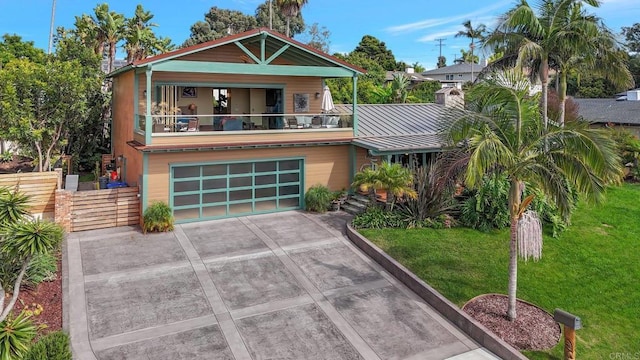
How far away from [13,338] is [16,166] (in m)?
20.6

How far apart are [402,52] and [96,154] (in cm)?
6010

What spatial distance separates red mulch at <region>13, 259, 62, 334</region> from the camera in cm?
939

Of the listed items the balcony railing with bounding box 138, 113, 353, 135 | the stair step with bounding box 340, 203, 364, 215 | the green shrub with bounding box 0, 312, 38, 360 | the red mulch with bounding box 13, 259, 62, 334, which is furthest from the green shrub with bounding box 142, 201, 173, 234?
the green shrub with bounding box 0, 312, 38, 360

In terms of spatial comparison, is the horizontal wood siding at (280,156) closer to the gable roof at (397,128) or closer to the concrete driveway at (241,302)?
the gable roof at (397,128)

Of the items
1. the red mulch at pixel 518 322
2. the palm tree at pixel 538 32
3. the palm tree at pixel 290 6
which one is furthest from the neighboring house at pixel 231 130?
the palm tree at pixel 290 6

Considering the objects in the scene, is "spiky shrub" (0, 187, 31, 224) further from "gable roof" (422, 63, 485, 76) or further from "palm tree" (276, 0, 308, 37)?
"gable roof" (422, 63, 485, 76)

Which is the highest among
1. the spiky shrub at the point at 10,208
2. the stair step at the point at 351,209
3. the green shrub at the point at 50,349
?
the spiky shrub at the point at 10,208

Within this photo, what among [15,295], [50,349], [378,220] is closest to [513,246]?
[378,220]

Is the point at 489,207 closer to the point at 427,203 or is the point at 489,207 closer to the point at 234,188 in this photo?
the point at 427,203

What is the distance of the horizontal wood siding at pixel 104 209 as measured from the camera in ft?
48.5

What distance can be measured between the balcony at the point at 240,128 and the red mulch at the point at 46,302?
588 centimetres

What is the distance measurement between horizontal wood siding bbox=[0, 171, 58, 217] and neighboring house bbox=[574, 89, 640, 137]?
101 ft

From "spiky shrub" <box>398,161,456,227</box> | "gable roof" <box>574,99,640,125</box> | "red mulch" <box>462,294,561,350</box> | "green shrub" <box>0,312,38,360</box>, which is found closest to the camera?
"green shrub" <box>0,312,38,360</box>

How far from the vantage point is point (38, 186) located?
51.2 feet
